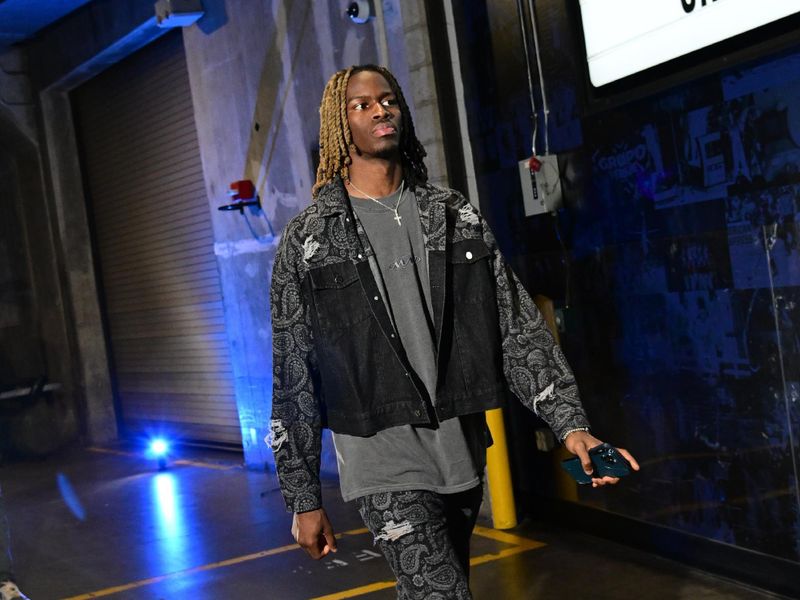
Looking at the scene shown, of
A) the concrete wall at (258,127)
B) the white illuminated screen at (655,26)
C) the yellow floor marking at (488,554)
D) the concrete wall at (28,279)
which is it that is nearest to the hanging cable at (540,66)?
the white illuminated screen at (655,26)

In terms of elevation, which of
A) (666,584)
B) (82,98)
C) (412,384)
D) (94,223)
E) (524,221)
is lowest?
(666,584)

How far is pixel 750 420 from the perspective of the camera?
4.63 m

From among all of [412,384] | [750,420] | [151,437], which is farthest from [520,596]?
[151,437]

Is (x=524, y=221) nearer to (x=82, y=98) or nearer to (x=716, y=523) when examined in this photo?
(x=716, y=523)

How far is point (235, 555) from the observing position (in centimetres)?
649

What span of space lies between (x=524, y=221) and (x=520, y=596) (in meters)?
2.09

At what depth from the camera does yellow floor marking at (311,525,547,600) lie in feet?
17.6

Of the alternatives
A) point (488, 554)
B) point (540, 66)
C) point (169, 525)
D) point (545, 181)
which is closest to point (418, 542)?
point (488, 554)

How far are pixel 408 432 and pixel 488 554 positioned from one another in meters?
3.07

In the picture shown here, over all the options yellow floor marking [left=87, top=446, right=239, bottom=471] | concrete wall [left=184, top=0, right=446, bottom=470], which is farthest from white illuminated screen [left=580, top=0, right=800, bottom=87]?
yellow floor marking [left=87, top=446, right=239, bottom=471]

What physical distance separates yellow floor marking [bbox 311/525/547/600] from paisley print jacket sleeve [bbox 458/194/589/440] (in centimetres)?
244

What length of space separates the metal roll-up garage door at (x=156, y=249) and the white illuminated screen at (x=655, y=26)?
6.31 metres

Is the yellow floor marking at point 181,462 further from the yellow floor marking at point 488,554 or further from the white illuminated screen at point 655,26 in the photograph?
the white illuminated screen at point 655,26

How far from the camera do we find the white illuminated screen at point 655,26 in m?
4.32
